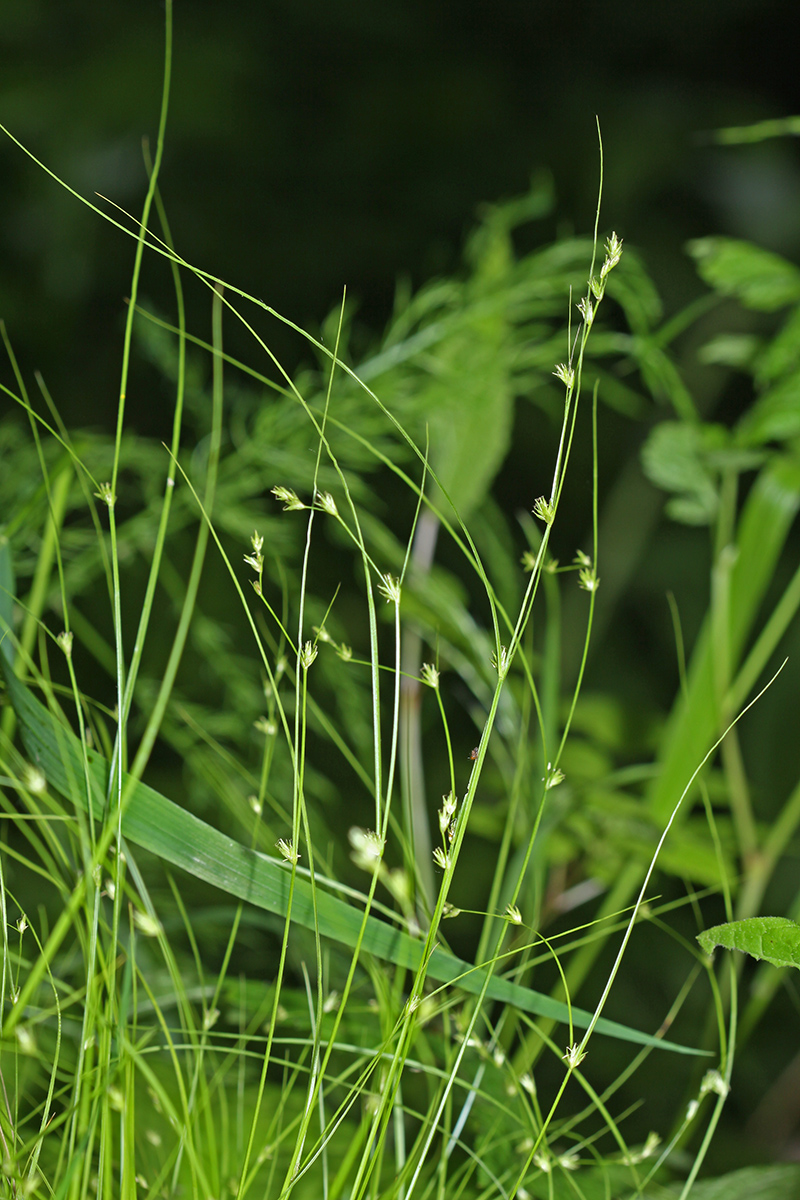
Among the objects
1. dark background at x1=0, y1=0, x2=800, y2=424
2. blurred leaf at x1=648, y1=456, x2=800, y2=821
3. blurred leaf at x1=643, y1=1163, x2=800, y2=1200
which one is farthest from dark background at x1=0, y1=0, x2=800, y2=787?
blurred leaf at x1=643, y1=1163, x2=800, y2=1200

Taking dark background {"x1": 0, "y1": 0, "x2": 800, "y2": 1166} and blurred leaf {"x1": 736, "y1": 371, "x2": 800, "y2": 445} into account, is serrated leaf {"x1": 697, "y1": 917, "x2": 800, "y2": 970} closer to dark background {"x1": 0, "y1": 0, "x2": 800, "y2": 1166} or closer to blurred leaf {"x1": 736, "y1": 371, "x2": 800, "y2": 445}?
blurred leaf {"x1": 736, "y1": 371, "x2": 800, "y2": 445}

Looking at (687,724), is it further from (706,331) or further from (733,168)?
(733,168)

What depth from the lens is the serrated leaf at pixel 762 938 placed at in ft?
0.48

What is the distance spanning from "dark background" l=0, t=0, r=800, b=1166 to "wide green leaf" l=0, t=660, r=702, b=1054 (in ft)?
1.09

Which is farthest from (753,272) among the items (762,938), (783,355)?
(762,938)

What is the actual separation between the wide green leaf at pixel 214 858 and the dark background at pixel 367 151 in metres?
0.33

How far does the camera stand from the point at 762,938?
0.15m

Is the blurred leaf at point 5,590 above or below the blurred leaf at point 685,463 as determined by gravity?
above

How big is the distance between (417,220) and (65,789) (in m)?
0.48

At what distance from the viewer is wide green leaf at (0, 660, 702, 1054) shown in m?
0.16

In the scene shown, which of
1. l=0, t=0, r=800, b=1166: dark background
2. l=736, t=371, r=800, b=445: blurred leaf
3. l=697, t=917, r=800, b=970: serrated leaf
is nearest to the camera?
l=697, t=917, r=800, b=970: serrated leaf

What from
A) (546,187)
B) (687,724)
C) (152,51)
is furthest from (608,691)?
(152,51)

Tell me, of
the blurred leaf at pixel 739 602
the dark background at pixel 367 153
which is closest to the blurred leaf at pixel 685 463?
the blurred leaf at pixel 739 602

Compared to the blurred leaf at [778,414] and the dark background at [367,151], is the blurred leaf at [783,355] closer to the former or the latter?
the blurred leaf at [778,414]
